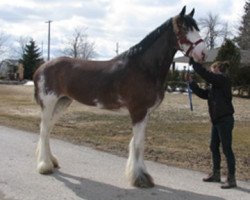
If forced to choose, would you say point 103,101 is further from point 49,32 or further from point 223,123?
point 49,32

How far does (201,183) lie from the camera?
7.96 metres

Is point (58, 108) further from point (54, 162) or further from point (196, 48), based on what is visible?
point (196, 48)

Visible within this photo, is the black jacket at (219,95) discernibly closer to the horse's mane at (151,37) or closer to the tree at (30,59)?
the horse's mane at (151,37)

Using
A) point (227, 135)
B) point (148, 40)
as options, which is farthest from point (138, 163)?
point (148, 40)

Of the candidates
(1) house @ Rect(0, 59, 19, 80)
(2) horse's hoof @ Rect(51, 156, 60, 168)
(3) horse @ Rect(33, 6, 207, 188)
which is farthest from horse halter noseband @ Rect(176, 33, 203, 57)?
(1) house @ Rect(0, 59, 19, 80)

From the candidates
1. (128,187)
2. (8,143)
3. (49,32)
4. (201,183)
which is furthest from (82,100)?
(49,32)

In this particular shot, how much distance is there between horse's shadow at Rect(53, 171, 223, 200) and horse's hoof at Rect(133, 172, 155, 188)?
9 centimetres

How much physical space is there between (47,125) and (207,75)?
2.94 m

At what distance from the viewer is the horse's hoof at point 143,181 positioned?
759 centimetres

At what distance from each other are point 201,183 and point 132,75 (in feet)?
6.35

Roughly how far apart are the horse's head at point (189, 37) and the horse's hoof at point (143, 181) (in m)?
1.84

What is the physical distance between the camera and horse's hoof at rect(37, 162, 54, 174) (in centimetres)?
847

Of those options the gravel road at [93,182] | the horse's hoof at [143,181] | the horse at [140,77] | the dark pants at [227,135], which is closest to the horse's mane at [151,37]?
the horse at [140,77]

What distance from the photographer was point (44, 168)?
8.48 metres
